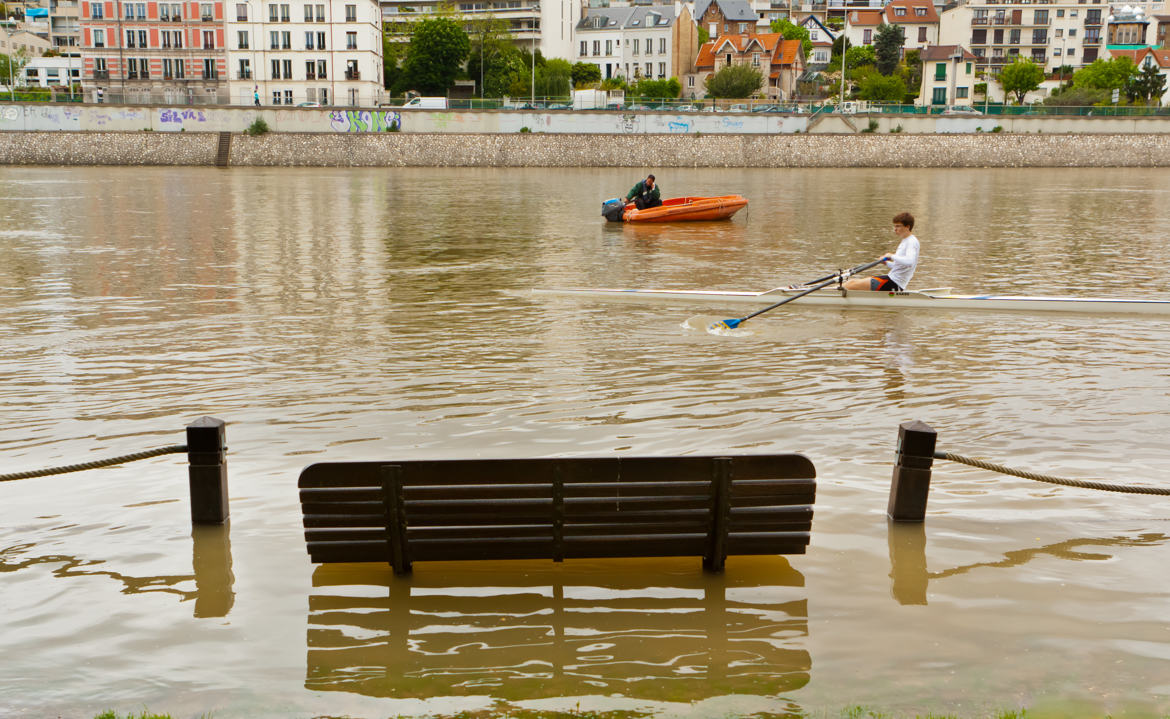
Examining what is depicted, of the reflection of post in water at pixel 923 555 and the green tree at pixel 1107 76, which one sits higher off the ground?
the green tree at pixel 1107 76

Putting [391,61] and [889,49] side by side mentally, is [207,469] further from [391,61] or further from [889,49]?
[889,49]

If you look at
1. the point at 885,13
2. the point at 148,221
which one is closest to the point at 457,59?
the point at 885,13

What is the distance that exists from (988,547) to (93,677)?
17.3ft

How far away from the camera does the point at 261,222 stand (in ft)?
99.7

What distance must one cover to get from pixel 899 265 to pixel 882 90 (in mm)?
88956

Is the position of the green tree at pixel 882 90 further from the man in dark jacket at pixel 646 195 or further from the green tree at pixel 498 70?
the man in dark jacket at pixel 646 195

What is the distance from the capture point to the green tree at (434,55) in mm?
100312

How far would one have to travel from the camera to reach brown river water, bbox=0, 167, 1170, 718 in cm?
505

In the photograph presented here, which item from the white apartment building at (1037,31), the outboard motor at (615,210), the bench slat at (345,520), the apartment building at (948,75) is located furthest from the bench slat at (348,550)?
the white apartment building at (1037,31)

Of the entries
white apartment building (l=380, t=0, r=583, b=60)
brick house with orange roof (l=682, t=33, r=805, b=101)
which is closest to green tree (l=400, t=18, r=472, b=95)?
white apartment building (l=380, t=0, r=583, b=60)

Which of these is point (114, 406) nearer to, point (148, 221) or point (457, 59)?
point (148, 221)

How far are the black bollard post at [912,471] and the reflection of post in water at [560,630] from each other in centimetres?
101

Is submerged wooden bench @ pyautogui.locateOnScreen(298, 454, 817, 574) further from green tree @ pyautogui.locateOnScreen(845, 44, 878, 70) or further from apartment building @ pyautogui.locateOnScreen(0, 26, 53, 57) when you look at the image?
apartment building @ pyautogui.locateOnScreen(0, 26, 53, 57)

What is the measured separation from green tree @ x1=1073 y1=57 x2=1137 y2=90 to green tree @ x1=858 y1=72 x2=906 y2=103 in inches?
733
